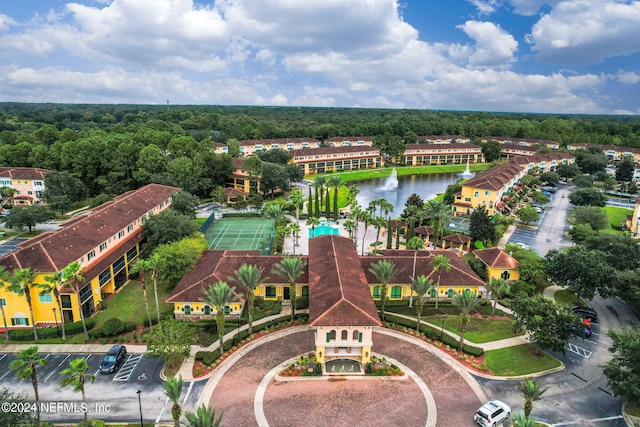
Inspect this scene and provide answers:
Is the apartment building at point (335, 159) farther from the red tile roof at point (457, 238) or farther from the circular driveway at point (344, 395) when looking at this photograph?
the circular driveway at point (344, 395)

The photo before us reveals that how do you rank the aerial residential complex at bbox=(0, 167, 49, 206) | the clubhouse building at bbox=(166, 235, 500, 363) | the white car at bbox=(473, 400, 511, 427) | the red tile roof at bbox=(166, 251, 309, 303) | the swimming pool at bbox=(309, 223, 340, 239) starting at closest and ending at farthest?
the white car at bbox=(473, 400, 511, 427)
the clubhouse building at bbox=(166, 235, 500, 363)
the red tile roof at bbox=(166, 251, 309, 303)
the swimming pool at bbox=(309, 223, 340, 239)
the aerial residential complex at bbox=(0, 167, 49, 206)

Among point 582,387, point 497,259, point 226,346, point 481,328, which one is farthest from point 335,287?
point 497,259

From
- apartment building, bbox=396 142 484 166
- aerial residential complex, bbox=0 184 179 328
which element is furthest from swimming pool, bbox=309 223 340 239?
apartment building, bbox=396 142 484 166

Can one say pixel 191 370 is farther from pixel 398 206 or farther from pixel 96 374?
pixel 398 206

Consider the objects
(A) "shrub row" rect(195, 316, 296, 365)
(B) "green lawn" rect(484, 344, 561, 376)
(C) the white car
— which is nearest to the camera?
(C) the white car

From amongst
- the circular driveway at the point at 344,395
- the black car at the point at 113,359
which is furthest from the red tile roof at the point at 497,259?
the black car at the point at 113,359

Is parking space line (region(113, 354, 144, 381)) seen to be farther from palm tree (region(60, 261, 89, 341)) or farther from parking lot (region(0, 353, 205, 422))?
palm tree (region(60, 261, 89, 341))

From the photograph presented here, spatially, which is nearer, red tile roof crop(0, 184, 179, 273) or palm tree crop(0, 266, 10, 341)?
palm tree crop(0, 266, 10, 341)
